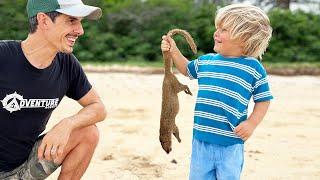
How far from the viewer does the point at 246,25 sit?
325 centimetres

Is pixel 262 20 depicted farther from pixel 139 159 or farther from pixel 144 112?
pixel 144 112

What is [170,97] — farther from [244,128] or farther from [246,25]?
[246,25]

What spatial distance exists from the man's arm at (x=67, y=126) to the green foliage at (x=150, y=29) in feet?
32.3

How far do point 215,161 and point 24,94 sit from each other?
1.00 m

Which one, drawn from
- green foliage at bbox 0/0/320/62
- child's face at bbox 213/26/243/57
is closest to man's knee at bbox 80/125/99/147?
child's face at bbox 213/26/243/57

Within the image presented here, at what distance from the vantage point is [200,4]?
1587 cm

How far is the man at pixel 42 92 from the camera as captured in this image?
3.22 m

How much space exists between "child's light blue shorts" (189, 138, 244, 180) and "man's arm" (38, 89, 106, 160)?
575mm

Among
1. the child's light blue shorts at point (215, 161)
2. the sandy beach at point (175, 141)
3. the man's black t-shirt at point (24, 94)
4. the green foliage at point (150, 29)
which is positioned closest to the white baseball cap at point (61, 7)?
the man's black t-shirt at point (24, 94)

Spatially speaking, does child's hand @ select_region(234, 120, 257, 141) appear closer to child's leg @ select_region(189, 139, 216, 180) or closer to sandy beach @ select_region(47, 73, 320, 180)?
child's leg @ select_region(189, 139, 216, 180)

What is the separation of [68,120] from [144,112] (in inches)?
176

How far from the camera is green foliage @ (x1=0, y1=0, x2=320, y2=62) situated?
1402 centimetres

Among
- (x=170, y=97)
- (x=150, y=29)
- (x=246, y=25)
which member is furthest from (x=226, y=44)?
(x=150, y=29)

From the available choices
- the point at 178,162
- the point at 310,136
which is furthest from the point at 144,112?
the point at 178,162
